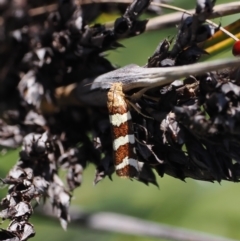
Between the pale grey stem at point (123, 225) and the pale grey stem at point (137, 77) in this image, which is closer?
the pale grey stem at point (137, 77)

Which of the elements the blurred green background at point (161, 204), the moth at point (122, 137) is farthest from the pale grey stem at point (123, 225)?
the moth at point (122, 137)

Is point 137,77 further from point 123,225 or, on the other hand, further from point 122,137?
point 123,225

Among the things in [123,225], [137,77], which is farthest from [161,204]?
[137,77]

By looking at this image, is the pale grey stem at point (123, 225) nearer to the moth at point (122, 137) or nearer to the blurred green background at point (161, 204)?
the blurred green background at point (161, 204)

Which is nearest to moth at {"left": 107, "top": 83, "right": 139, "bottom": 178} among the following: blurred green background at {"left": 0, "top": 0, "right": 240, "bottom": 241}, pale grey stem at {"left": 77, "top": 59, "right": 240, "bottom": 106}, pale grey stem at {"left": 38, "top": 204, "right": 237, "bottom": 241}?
pale grey stem at {"left": 77, "top": 59, "right": 240, "bottom": 106}

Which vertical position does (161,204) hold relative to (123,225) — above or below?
above
